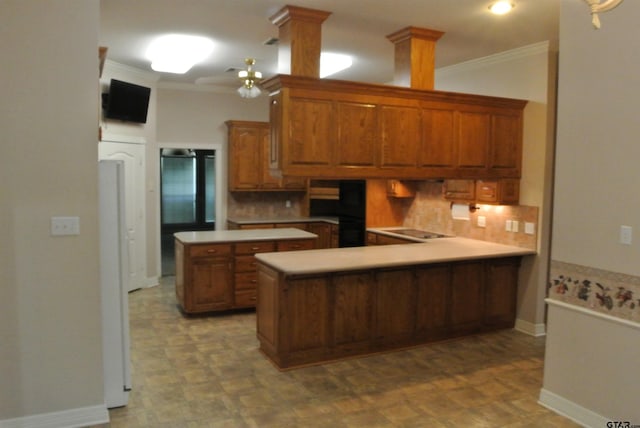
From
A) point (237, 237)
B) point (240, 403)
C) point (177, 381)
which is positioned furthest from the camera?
point (237, 237)

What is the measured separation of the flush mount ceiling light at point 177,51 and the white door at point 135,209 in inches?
53.6

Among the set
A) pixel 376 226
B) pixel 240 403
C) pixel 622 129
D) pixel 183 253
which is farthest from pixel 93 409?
pixel 376 226

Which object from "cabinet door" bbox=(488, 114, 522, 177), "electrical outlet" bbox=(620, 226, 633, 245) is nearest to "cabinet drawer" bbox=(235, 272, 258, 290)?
"cabinet door" bbox=(488, 114, 522, 177)

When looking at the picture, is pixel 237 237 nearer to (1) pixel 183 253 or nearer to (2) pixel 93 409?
(1) pixel 183 253

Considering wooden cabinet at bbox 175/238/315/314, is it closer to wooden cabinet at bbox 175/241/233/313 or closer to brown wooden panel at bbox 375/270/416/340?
wooden cabinet at bbox 175/241/233/313

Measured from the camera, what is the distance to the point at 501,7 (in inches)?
147

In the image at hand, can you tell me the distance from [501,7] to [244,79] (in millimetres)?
2398

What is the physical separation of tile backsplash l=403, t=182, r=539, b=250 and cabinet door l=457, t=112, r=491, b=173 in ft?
2.15

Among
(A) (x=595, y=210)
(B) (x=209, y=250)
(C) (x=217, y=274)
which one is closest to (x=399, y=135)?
(A) (x=595, y=210)

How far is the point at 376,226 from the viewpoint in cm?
664

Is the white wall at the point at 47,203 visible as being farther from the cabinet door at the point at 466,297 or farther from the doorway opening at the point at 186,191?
the doorway opening at the point at 186,191

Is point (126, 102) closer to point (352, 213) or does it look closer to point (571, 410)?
point (352, 213)

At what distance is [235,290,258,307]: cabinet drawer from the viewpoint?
5.55 m

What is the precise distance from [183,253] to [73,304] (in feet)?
7.52
